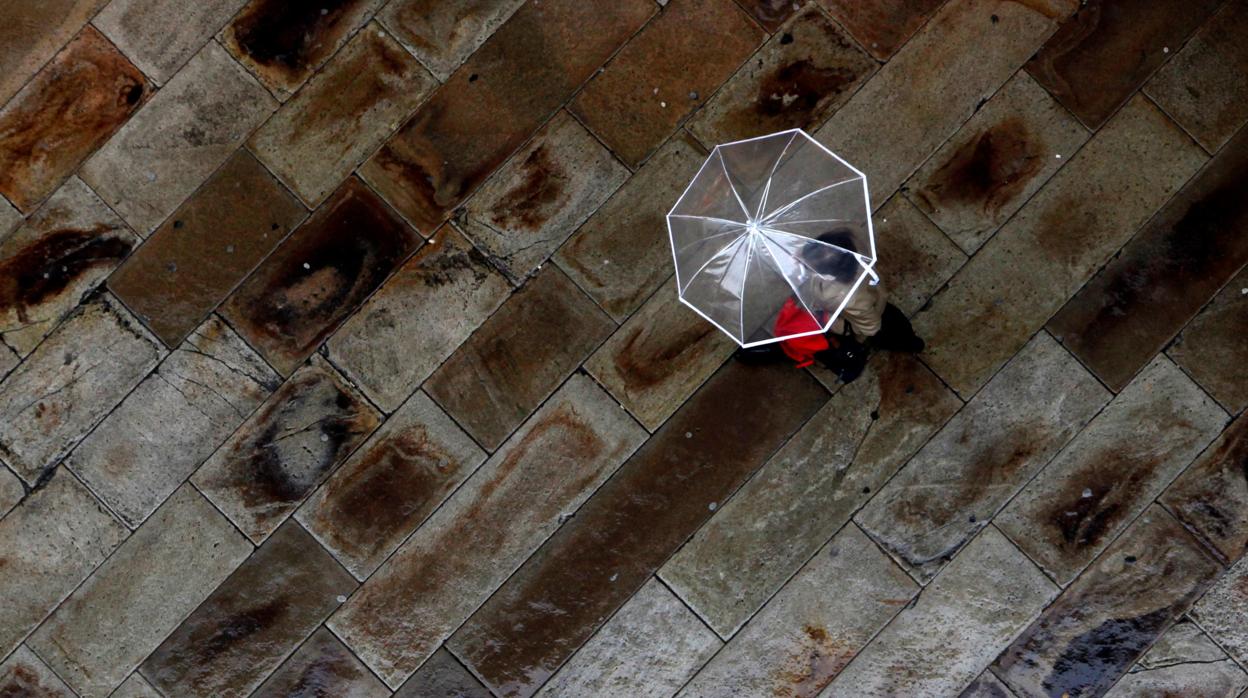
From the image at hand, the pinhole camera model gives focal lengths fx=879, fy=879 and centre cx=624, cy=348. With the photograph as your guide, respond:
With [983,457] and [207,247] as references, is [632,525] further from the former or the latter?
[207,247]

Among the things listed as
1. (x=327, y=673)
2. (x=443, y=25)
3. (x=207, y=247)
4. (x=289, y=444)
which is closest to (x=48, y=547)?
(x=289, y=444)

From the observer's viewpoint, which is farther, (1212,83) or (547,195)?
(547,195)

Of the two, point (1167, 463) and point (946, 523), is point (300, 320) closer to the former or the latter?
point (946, 523)

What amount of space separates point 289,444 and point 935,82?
464cm

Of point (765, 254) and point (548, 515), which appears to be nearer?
point (765, 254)

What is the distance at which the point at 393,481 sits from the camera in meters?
5.57

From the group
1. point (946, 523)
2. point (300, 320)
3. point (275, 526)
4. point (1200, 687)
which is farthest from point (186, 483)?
point (1200, 687)

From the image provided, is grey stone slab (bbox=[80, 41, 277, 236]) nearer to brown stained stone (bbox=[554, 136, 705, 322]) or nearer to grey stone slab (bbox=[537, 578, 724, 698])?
brown stained stone (bbox=[554, 136, 705, 322])

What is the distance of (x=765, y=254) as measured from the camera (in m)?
4.41

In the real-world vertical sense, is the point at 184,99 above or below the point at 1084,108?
above

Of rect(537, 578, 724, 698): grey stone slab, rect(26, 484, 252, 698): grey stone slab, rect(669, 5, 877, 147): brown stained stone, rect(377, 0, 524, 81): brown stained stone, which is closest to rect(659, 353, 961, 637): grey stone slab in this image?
rect(537, 578, 724, 698): grey stone slab

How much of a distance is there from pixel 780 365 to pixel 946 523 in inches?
56.1

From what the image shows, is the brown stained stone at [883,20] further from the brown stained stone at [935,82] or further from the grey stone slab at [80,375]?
the grey stone slab at [80,375]

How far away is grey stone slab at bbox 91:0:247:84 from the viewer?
5602mm
